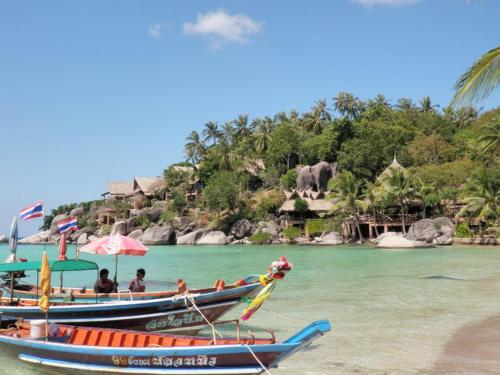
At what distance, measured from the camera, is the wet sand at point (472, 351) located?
7979 mm

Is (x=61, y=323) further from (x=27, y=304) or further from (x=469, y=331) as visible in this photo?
(x=469, y=331)

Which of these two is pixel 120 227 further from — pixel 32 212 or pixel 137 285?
pixel 137 285

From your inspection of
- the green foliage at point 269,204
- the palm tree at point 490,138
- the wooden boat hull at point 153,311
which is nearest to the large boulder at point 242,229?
the green foliage at point 269,204

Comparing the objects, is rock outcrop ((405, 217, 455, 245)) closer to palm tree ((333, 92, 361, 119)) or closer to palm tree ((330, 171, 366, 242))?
palm tree ((330, 171, 366, 242))

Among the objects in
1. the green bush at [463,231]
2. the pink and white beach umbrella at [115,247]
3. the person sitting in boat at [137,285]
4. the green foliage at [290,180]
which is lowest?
the person sitting in boat at [137,285]

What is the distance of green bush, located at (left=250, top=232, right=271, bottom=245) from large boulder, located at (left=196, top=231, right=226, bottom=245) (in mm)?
4682

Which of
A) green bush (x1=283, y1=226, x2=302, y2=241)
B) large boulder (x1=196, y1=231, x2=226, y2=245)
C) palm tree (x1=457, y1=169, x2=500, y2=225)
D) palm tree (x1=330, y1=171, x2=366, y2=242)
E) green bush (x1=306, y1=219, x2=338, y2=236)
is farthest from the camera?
large boulder (x1=196, y1=231, x2=226, y2=245)

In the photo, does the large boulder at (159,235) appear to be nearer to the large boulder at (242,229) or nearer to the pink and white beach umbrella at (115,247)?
the large boulder at (242,229)

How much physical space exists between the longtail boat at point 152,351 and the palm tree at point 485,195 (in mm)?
36928

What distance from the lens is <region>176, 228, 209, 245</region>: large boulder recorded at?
59375mm

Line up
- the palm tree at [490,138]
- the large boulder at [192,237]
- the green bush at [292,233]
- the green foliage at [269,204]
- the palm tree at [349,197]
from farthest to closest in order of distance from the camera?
the large boulder at [192,237], the green foliage at [269,204], the green bush at [292,233], the palm tree at [349,197], the palm tree at [490,138]

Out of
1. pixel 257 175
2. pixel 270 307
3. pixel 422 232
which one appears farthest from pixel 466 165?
pixel 270 307

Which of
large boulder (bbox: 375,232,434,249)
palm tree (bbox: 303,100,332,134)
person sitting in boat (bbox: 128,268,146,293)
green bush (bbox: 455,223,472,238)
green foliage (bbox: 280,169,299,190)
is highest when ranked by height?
palm tree (bbox: 303,100,332,134)

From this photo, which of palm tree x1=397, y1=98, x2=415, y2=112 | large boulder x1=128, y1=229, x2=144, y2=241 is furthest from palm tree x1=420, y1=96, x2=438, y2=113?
large boulder x1=128, y1=229, x2=144, y2=241
